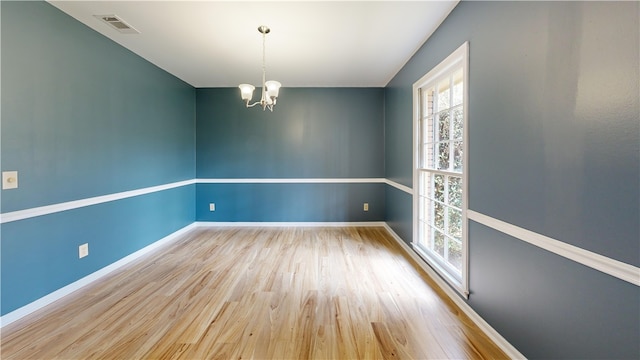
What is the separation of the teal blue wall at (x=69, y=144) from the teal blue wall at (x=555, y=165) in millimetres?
3479

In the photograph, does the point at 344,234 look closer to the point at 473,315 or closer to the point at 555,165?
the point at 473,315

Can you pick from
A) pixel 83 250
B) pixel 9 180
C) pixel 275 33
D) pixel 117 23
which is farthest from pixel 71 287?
pixel 275 33

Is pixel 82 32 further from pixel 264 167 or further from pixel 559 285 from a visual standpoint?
pixel 559 285

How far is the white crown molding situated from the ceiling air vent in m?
3.61

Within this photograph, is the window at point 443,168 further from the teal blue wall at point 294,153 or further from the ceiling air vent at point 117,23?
the ceiling air vent at point 117,23

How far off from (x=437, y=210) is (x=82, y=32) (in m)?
4.00

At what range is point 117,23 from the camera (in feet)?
8.06

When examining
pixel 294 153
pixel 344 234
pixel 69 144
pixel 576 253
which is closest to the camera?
pixel 576 253

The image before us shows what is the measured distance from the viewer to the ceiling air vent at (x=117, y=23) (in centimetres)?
236

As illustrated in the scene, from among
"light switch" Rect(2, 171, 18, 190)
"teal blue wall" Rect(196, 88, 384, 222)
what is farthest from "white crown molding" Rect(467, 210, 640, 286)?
"light switch" Rect(2, 171, 18, 190)

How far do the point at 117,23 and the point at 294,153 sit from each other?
2895 millimetres

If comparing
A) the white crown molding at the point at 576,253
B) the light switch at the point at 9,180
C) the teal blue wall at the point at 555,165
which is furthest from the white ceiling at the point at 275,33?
the white crown molding at the point at 576,253

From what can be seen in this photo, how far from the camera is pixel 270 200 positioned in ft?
15.6

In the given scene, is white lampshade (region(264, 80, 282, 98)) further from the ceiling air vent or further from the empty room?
the ceiling air vent
